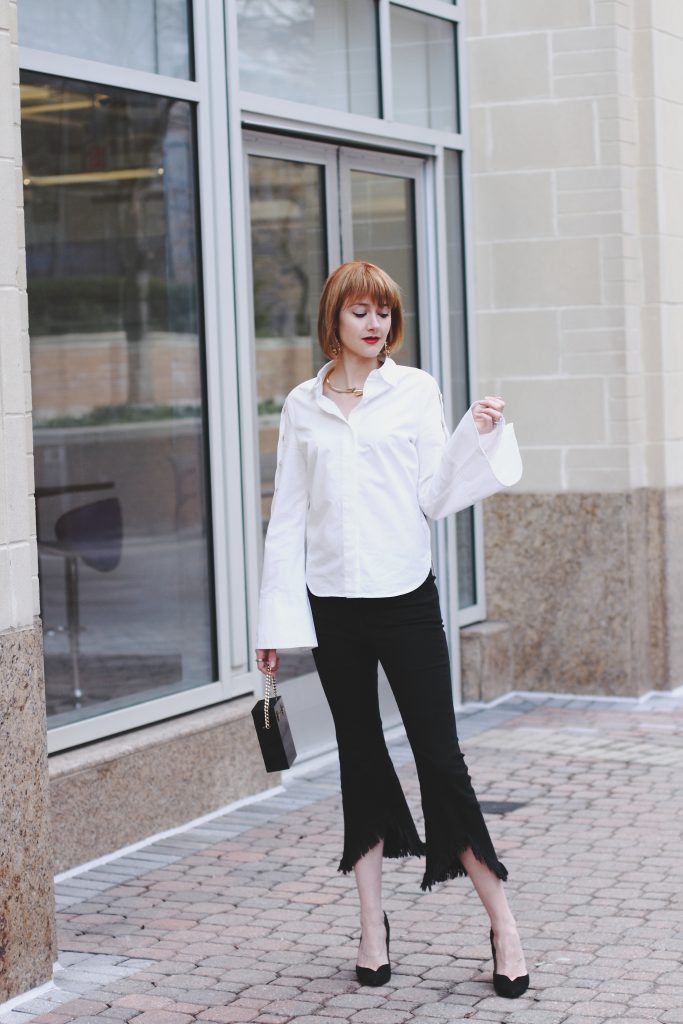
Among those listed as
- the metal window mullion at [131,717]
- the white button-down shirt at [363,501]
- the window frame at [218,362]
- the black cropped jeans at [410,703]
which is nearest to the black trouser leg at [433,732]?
the black cropped jeans at [410,703]

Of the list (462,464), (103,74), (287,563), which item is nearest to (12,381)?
(287,563)

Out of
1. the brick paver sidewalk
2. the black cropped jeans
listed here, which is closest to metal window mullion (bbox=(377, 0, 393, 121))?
the brick paver sidewalk

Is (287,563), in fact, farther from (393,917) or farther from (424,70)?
(424,70)

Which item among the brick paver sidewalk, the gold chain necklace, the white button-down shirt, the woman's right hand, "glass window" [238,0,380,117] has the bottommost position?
the brick paver sidewalk

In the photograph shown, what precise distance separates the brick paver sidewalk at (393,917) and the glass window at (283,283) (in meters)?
1.35

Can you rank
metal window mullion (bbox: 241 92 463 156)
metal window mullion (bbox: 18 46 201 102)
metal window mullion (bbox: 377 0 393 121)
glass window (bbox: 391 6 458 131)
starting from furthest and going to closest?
glass window (bbox: 391 6 458 131) < metal window mullion (bbox: 377 0 393 121) < metal window mullion (bbox: 241 92 463 156) < metal window mullion (bbox: 18 46 201 102)

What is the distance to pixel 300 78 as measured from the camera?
7.67 meters

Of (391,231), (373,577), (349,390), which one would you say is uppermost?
(391,231)

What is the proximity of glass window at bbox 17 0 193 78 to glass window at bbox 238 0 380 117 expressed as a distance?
0.48 m

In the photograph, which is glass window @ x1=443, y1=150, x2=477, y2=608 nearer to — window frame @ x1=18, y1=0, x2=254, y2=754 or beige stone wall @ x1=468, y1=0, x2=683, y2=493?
beige stone wall @ x1=468, y1=0, x2=683, y2=493

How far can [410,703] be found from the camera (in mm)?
4645

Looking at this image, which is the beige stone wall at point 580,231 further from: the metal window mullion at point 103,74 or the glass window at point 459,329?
the metal window mullion at point 103,74

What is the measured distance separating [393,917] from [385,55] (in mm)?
4411

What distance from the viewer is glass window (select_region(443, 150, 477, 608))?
9117mm
